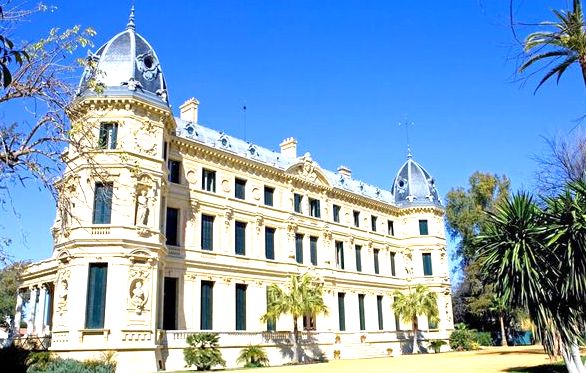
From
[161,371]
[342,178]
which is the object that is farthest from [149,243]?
[342,178]

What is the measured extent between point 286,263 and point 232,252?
4891 mm

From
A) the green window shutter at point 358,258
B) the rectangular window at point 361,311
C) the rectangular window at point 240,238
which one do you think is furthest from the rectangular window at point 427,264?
the rectangular window at point 240,238

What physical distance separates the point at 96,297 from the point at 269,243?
46.4ft

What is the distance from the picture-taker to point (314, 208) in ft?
135

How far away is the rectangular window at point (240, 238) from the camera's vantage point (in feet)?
112

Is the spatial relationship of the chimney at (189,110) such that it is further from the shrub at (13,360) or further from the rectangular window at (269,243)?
the shrub at (13,360)

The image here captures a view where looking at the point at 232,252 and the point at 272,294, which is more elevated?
the point at 232,252

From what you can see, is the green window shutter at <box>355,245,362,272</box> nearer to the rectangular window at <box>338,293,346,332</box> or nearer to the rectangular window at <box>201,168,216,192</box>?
the rectangular window at <box>338,293,346,332</box>

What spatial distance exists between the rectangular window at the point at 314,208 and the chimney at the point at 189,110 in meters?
11.1

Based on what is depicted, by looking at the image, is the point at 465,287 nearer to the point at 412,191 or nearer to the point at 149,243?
the point at 412,191

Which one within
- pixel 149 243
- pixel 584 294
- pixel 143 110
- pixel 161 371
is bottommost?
pixel 161 371

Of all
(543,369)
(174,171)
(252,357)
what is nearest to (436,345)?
(252,357)

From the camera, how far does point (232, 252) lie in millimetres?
33406

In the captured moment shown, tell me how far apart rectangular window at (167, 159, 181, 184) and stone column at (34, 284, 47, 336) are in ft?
32.0
